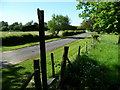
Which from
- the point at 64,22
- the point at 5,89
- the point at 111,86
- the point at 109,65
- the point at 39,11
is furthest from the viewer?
the point at 64,22

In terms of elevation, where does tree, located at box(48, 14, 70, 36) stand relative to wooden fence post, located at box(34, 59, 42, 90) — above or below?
above

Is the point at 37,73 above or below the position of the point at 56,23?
below

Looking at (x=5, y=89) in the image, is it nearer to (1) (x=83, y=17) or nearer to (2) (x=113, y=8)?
(2) (x=113, y=8)

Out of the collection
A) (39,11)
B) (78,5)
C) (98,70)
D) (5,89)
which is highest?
(78,5)

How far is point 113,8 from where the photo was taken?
9742 mm

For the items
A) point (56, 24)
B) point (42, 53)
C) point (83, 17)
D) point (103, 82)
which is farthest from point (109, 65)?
point (56, 24)

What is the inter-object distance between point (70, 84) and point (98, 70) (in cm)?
194

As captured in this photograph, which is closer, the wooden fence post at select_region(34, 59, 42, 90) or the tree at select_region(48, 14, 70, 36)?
the wooden fence post at select_region(34, 59, 42, 90)

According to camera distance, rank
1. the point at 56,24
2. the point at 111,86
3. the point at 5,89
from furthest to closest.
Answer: the point at 56,24, the point at 5,89, the point at 111,86

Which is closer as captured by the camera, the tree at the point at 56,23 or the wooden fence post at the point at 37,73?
the wooden fence post at the point at 37,73

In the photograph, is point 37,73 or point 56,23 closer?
point 37,73

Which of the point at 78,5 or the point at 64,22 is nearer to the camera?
the point at 78,5

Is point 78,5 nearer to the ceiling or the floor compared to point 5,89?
nearer to the ceiling

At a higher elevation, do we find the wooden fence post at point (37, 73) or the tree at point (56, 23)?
the tree at point (56, 23)
